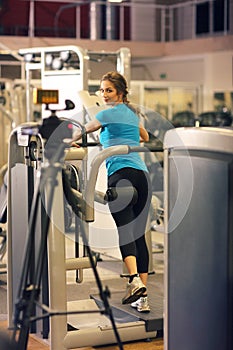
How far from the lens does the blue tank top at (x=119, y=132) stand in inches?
184

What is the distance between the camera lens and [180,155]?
128 inches

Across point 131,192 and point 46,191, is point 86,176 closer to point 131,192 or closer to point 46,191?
point 131,192

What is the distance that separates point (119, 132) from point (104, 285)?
1.39m

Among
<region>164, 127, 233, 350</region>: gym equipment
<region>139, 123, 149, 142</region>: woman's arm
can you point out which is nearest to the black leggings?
<region>139, 123, 149, 142</region>: woman's arm

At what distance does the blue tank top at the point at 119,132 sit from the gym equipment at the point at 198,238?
1334 millimetres

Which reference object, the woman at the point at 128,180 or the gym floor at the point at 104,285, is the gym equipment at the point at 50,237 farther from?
the woman at the point at 128,180

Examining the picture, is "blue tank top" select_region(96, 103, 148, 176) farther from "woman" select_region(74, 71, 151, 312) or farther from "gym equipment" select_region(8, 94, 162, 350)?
"gym equipment" select_region(8, 94, 162, 350)

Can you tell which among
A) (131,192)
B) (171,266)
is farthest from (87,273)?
(171,266)

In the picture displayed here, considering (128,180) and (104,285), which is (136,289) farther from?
(104,285)

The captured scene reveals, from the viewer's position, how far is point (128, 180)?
4.64 meters

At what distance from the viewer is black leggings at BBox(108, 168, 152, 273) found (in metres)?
4.61

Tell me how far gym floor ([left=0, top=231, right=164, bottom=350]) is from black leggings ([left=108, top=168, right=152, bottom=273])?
0.48m

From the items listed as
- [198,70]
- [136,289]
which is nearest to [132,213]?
[136,289]

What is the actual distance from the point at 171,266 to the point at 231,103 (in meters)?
10.1
